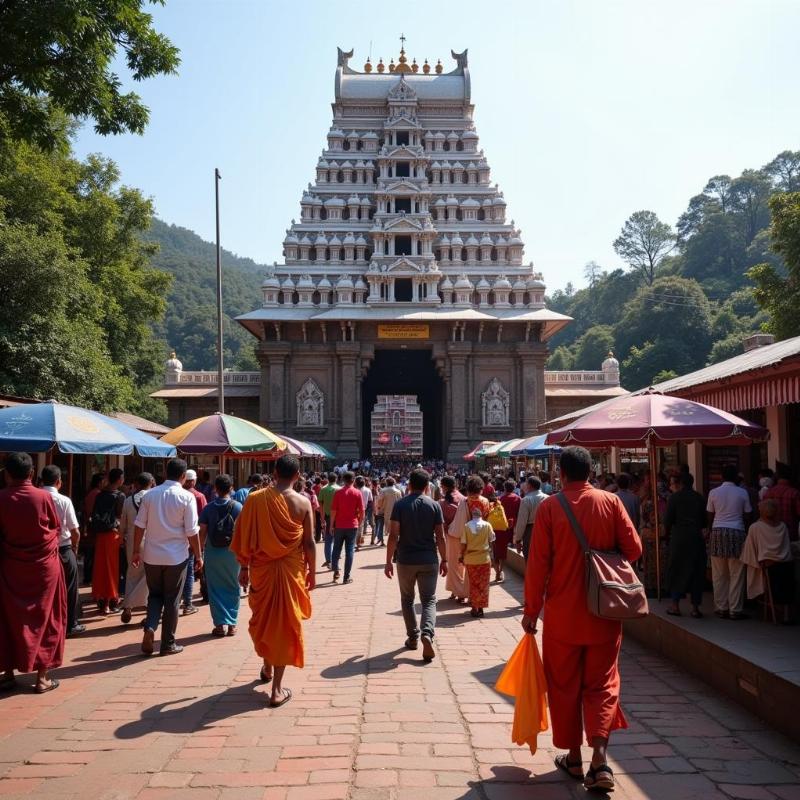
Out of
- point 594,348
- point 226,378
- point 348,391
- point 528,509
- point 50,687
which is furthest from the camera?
point 594,348

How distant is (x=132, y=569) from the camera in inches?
341

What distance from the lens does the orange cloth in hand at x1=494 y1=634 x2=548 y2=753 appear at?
416 cm

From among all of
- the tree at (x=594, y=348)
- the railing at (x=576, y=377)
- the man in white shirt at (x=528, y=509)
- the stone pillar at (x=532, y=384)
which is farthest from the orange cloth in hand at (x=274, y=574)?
the tree at (x=594, y=348)

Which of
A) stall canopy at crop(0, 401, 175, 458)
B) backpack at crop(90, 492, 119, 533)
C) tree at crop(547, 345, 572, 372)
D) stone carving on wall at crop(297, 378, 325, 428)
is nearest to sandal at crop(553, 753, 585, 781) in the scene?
stall canopy at crop(0, 401, 175, 458)

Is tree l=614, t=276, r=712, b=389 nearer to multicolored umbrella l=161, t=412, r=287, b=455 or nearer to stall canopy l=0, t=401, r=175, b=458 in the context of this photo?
multicolored umbrella l=161, t=412, r=287, b=455

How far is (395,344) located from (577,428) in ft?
91.7

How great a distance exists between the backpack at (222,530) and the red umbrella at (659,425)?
13.0 feet

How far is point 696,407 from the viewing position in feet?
26.7

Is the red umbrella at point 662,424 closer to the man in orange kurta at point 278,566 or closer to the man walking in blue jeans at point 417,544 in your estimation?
the man walking in blue jeans at point 417,544

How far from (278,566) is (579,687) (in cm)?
253

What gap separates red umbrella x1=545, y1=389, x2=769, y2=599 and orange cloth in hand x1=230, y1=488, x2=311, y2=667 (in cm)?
389

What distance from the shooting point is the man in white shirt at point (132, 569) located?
8.62 metres

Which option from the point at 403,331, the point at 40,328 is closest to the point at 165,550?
the point at 40,328

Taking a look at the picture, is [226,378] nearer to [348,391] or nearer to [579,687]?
[348,391]
